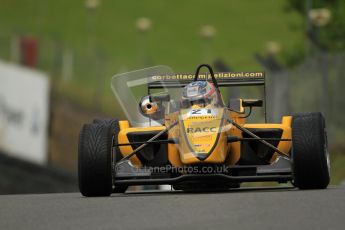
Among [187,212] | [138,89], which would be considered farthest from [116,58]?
[187,212]

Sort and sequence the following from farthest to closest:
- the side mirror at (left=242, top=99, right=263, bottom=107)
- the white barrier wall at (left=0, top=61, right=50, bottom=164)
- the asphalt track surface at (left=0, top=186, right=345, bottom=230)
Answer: the white barrier wall at (left=0, top=61, right=50, bottom=164)
the side mirror at (left=242, top=99, right=263, bottom=107)
the asphalt track surface at (left=0, top=186, right=345, bottom=230)

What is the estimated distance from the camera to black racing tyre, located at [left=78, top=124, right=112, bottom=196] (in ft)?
49.2

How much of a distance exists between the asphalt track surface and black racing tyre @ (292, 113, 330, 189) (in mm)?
1051

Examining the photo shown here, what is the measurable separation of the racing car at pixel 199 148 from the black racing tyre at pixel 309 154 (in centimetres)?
1

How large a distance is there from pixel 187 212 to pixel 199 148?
323cm

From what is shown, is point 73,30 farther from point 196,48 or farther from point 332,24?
point 332,24

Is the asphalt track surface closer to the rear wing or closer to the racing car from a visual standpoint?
the racing car

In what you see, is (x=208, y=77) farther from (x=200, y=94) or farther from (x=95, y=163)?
(x=95, y=163)

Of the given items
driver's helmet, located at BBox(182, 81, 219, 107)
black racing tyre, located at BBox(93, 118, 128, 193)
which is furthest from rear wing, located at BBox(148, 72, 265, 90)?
driver's helmet, located at BBox(182, 81, 219, 107)

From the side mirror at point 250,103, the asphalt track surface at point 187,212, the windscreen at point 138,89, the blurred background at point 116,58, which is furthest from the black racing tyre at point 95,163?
the blurred background at point 116,58

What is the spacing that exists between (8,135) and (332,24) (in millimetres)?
20778

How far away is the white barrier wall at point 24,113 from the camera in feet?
148

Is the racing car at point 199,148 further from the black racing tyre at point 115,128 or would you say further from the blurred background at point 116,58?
the blurred background at point 116,58

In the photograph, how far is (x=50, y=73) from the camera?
51000 millimetres
